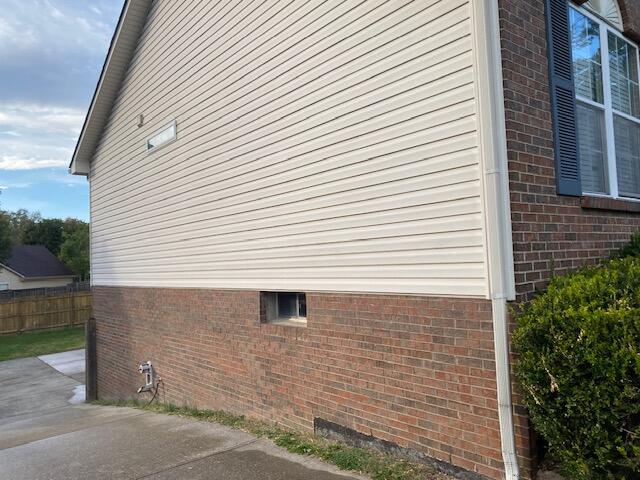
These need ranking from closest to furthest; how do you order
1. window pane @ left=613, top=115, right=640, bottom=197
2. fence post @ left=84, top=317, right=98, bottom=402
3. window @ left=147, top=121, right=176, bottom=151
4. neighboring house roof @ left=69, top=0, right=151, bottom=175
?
window pane @ left=613, top=115, right=640, bottom=197
window @ left=147, top=121, right=176, bottom=151
neighboring house roof @ left=69, top=0, right=151, bottom=175
fence post @ left=84, top=317, right=98, bottom=402

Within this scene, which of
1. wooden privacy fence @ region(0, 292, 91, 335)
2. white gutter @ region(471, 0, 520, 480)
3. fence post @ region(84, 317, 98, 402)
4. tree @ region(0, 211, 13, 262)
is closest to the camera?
white gutter @ region(471, 0, 520, 480)

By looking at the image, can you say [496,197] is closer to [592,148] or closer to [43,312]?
[592,148]

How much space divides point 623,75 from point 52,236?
67030 mm

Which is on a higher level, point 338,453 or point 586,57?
point 586,57

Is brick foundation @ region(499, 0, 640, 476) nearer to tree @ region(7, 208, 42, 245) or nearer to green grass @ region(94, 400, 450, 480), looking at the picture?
green grass @ region(94, 400, 450, 480)

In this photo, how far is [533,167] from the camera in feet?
12.9

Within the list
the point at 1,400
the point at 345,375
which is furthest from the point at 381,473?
the point at 1,400

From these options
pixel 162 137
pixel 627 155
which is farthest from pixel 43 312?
pixel 627 155

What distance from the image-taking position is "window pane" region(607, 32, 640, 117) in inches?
212

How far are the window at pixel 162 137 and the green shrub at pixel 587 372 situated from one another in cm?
692

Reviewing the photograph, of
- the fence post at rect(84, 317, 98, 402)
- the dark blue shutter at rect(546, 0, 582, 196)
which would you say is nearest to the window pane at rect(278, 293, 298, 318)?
the dark blue shutter at rect(546, 0, 582, 196)

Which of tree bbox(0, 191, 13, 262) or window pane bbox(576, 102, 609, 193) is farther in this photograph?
tree bbox(0, 191, 13, 262)

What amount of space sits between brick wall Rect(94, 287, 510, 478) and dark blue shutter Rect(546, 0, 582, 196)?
1402 millimetres

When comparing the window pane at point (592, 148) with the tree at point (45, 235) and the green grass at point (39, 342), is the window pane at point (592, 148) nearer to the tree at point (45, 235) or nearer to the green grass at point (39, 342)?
the green grass at point (39, 342)
